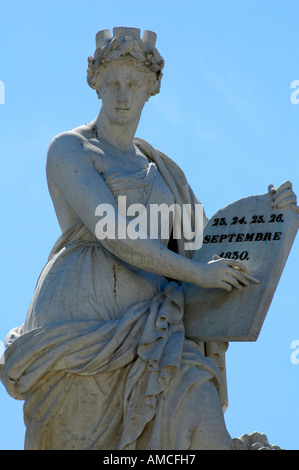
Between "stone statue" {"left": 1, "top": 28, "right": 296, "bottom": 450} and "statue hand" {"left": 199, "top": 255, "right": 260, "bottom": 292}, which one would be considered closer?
"stone statue" {"left": 1, "top": 28, "right": 296, "bottom": 450}

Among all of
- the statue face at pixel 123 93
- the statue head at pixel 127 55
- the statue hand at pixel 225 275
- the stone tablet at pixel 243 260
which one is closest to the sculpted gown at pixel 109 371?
the stone tablet at pixel 243 260

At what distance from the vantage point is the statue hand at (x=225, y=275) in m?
16.0

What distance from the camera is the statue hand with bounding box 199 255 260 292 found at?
1599cm

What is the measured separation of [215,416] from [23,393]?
1653 millimetres

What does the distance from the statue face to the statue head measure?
0.18 ft

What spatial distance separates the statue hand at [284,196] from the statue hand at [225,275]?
26.8 inches

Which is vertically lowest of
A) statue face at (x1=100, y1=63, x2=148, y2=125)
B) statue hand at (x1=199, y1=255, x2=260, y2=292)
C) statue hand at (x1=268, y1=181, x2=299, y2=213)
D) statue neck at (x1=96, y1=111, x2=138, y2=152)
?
statue hand at (x1=199, y1=255, x2=260, y2=292)

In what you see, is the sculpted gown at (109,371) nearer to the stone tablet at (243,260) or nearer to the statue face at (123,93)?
the stone tablet at (243,260)

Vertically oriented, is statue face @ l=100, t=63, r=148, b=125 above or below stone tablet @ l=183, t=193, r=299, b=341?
above

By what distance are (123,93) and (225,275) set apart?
1950 mm

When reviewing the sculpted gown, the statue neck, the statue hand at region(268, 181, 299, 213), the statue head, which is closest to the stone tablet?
the statue hand at region(268, 181, 299, 213)

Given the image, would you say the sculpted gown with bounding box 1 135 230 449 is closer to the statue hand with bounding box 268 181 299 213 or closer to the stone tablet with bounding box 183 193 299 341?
the stone tablet with bounding box 183 193 299 341
